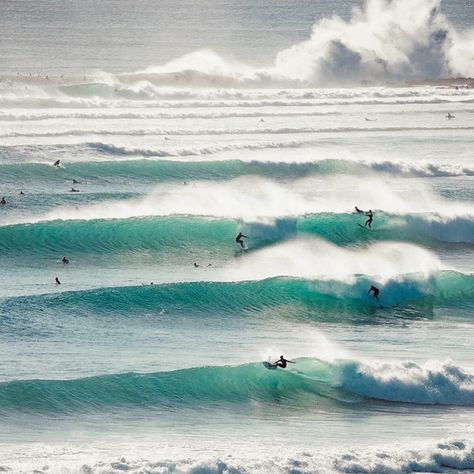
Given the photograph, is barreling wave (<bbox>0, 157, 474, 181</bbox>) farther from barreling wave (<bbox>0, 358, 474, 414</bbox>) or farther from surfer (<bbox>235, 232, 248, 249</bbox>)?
barreling wave (<bbox>0, 358, 474, 414</bbox>)

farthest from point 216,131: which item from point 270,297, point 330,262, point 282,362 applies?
point 282,362

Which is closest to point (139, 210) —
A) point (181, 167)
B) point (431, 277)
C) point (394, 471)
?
point (181, 167)

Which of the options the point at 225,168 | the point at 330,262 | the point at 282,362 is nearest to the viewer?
the point at 282,362

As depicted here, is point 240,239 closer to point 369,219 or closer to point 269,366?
point 369,219

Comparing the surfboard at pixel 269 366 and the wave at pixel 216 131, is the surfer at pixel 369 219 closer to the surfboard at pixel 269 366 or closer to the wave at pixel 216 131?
the surfboard at pixel 269 366

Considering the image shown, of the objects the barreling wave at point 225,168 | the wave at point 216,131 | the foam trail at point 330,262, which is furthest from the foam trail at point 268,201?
the wave at point 216,131

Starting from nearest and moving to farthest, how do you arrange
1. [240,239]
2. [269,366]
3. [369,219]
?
[269,366] → [240,239] → [369,219]
